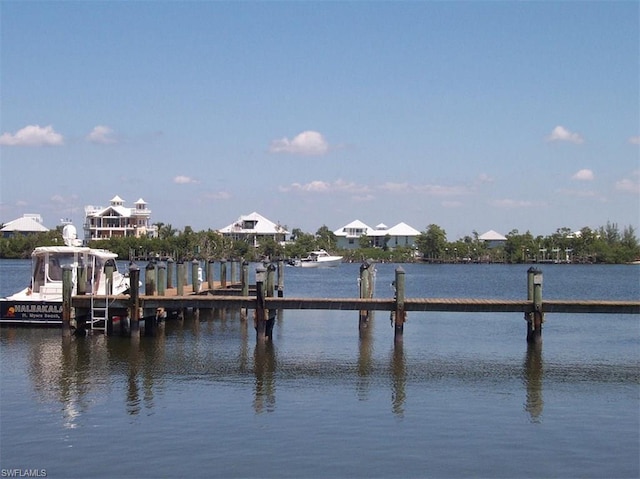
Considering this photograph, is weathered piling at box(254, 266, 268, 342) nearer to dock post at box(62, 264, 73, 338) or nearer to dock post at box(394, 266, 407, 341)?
dock post at box(394, 266, 407, 341)

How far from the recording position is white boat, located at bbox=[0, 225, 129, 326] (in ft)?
108

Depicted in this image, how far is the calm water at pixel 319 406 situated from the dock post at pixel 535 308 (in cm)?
65

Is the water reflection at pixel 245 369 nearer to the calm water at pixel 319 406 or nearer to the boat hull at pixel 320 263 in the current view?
the calm water at pixel 319 406

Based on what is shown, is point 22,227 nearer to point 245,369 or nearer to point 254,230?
point 254,230

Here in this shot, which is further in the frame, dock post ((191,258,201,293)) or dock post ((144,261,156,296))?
dock post ((191,258,201,293))

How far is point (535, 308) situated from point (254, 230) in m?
163

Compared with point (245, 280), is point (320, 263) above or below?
above

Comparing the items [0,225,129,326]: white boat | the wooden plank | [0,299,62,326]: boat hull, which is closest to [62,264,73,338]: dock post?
[0,225,129,326]: white boat

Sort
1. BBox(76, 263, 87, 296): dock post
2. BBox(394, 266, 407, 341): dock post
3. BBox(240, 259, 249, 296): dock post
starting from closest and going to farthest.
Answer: BBox(394, 266, 407, 341): dock post → BBox(76, 263, 87, 296): dock post → BBox(240, 259, 249, 296): dock post

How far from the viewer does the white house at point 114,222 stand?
160500 mm

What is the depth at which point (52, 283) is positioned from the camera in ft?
112

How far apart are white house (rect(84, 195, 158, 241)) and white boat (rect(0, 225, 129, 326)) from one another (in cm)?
12359

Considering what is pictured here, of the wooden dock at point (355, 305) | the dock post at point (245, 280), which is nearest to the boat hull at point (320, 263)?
the dock post at point (245, 280)
